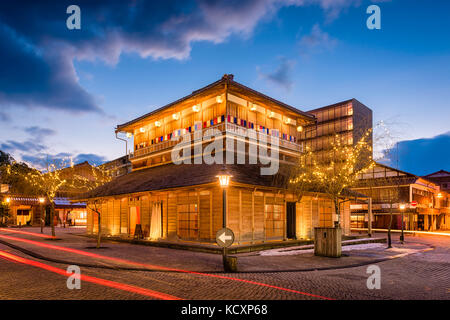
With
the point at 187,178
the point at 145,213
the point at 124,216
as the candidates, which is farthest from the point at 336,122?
the point at 187,178

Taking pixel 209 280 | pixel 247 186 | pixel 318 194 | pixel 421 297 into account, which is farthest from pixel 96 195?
pixel 421 297

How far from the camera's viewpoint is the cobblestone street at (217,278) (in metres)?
8.12

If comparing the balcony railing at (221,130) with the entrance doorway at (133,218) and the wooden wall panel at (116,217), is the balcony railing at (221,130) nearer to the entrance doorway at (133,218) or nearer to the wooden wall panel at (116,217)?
the wooden wall panel at (116,217)

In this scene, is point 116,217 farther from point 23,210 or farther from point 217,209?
point 23,210

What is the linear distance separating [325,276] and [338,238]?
464 centimetres

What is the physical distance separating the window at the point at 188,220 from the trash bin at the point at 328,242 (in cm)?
748

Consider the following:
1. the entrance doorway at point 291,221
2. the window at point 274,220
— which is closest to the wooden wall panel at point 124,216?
the window at point 274,220

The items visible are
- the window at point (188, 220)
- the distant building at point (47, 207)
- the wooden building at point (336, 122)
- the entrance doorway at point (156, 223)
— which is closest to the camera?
the window at point (188, 220)

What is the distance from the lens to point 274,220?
20.9 m

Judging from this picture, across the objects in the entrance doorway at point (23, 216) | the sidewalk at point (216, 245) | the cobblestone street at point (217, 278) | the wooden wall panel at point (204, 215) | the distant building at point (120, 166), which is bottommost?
the entrance doorway at point (23, 216)

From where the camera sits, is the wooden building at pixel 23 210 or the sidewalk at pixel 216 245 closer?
the sidewalk at pixel 216 245

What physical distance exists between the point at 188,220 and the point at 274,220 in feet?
18.1

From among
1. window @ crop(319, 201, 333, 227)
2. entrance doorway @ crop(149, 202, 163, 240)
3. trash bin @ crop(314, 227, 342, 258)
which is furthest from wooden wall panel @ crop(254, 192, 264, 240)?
window @ crop(319, 201, 333, 227)

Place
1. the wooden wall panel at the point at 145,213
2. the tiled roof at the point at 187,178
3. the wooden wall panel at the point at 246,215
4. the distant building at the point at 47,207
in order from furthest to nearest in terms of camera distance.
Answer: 1. the distant building at the point at 47,207
2. the wooden wall panel at the point at 145,213
3. the wooden wall panel at the point at 246,215
4. the tiled roof at the point at 187,178
